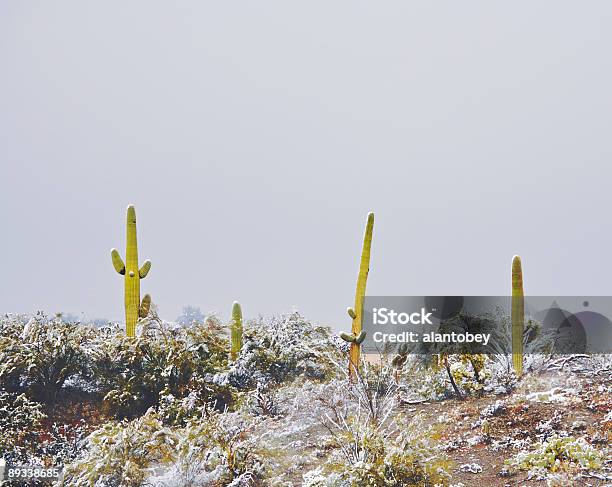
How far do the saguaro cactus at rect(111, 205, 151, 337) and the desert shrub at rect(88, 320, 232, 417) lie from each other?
0.49 m

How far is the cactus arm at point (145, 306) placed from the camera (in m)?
11.4

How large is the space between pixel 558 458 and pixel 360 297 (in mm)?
4141

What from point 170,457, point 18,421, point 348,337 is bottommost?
point 170,457

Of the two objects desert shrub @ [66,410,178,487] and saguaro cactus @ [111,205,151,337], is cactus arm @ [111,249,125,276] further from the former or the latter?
desert shrub @ [66,410,178,487]

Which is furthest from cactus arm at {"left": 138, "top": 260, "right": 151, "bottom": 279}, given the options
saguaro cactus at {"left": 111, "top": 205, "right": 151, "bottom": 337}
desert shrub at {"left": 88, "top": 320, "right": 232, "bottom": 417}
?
desert shrub at {"left": 88, "top": 320, "right": 232, "bottom": 417}

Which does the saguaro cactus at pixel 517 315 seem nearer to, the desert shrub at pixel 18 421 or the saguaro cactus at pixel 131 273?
the saguaro cactus at pixel 131 273

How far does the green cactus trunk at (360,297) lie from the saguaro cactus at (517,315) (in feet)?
7.04

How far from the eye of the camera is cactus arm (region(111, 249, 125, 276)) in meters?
11.2

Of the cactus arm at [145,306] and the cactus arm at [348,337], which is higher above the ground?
the cactus arm at [145,306]

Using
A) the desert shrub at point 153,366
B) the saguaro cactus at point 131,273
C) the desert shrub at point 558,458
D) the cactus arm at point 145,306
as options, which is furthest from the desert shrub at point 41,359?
the desert shrub at point 558,458

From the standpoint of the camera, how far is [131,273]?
36.7 feet

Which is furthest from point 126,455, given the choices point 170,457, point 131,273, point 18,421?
point 131,273

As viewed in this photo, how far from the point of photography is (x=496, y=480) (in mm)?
7312

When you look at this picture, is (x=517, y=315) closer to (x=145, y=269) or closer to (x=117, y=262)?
(x=145, y=269)
